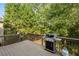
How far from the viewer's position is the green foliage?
75.3 inches

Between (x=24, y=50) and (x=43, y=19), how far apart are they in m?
0.44

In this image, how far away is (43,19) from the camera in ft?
6.36

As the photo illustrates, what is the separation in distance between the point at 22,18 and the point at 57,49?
1.84ft

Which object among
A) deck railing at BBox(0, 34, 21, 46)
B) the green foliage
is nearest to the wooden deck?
deck railing at BBox(0, 34, 21, 46)

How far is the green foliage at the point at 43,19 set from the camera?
1913 mm

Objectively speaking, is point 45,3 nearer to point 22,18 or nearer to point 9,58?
point 22,18

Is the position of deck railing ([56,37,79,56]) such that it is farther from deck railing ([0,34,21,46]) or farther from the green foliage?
deck railing ([0,34,21,46])

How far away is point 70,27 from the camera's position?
191cm

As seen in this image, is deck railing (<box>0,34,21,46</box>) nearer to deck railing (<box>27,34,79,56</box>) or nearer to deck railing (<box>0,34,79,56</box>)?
deck railing (<box>0,34,79,56</box>)

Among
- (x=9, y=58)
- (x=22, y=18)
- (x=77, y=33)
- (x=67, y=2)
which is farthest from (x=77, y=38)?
(x=9, y=58)

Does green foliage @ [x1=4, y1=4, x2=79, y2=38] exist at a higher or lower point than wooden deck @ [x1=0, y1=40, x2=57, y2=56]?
higher


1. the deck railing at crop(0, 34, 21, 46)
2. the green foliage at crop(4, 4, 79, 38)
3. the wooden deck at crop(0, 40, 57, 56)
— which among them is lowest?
the wooden deck at crop(0, 40, 57, 56)

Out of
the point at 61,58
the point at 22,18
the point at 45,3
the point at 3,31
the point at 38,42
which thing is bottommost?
the point at 61,58

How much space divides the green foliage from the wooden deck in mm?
159
